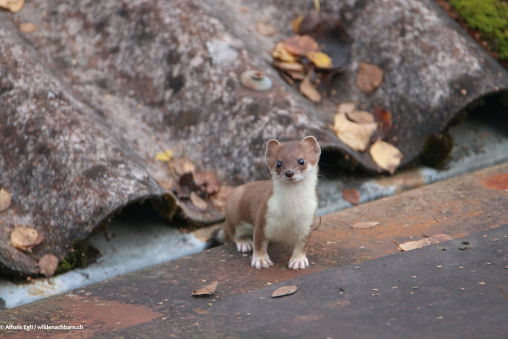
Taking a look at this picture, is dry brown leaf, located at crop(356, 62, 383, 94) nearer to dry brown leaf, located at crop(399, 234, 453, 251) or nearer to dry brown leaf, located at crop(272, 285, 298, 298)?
dry brown leaf, located at crop(399, 234, 453, 251)

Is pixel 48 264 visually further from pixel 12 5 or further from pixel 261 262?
pixel 12 5

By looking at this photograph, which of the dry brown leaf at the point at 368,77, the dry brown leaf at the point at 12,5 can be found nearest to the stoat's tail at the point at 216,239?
the dry brown leaf at the point at 368,77

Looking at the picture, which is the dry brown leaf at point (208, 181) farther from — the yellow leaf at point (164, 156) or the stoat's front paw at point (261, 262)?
the stoat's front paw at point (261, 262)

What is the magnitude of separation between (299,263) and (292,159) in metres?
0.63

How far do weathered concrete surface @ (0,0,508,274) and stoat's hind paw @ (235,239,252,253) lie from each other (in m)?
0.34

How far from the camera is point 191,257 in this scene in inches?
142

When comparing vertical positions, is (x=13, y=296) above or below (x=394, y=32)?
below

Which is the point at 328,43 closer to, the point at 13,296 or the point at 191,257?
the point at 191,257

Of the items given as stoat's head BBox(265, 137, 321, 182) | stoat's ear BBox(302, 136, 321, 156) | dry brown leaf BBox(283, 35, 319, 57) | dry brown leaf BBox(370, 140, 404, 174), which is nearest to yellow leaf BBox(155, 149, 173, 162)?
stoat's head BBox(265, 137, 321, 182)

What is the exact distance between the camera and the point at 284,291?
9.61ft

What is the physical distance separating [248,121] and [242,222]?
0.82m

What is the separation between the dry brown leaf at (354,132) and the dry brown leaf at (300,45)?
696mm

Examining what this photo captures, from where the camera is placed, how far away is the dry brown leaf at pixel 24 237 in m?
3.46

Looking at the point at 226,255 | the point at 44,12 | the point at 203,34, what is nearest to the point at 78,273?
the point at 226,255
